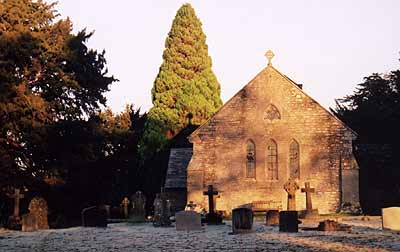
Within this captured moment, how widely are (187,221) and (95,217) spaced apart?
627 centimetres

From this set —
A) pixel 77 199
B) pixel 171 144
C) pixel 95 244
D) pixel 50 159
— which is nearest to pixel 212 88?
pixel 171 144

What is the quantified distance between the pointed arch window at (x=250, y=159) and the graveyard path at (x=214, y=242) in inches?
601

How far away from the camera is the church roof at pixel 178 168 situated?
136 feet

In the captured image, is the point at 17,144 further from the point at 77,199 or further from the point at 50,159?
the point at 77,199

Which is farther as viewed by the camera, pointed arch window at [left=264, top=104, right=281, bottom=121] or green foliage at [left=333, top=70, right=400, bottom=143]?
green foliage at [left=333, top=70, right=400, bottom=143]

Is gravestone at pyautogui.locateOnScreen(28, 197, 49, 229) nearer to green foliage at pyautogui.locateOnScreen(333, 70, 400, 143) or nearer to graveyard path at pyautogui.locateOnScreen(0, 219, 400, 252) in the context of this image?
graveyard path at pyautogui.locateOnScreen(0, 219, 400, 252)

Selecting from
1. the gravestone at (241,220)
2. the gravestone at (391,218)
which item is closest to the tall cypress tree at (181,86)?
the gravestone at (241,220)

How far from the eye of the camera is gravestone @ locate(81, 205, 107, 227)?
29344mm

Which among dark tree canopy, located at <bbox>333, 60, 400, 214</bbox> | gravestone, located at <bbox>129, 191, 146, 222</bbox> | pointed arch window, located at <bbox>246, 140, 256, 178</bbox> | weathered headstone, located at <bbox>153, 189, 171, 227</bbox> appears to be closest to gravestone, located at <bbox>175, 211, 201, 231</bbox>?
weathered headstone, located at <bbox>153, 189, 171, 227</bbox>

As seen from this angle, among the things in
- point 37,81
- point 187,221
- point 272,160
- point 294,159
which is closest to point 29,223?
point 187,221

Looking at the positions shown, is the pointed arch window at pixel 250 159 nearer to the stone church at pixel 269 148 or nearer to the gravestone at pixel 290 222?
the stone church at pixel 269 148

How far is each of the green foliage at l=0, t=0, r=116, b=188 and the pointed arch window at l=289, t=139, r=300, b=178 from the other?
1442cm

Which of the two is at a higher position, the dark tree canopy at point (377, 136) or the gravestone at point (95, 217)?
the dark tree canopy at point (377, 136)

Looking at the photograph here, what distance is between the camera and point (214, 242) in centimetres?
1905
